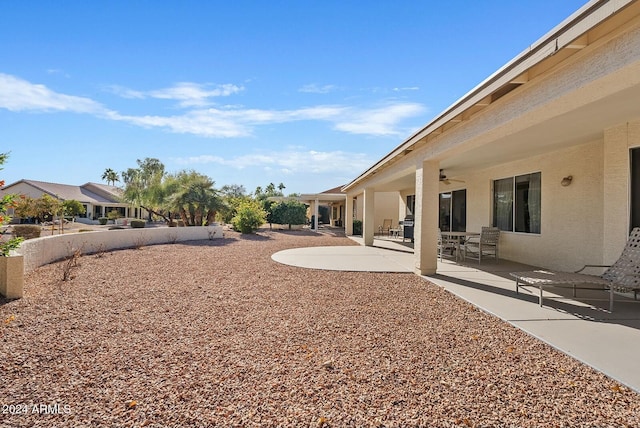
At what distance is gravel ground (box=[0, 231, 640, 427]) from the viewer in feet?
8.33

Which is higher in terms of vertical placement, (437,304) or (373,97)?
(373,97)

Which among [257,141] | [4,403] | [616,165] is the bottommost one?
[4,403]

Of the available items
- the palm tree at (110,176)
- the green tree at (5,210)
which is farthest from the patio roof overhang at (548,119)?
the palm tree at (110,176)

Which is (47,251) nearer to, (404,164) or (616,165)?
(404,164)

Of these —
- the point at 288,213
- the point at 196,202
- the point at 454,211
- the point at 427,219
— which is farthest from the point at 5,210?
the point at 288,213

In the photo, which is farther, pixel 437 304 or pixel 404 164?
pixel 404 164

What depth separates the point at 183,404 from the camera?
2.65 meters

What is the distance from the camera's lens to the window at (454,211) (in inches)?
526

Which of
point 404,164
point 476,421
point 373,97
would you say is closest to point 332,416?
point 476,421

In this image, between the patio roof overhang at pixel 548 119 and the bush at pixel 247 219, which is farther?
the bush at pixel 247 219

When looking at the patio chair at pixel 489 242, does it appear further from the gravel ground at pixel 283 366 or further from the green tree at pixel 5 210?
the green tree at pixel 5 210

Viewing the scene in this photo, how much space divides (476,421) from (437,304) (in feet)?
10.9

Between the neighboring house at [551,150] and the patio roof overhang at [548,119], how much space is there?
0.05 feet

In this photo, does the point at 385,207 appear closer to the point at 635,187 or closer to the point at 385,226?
the point at 385,226
